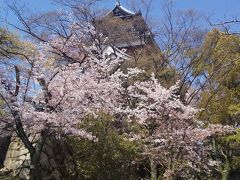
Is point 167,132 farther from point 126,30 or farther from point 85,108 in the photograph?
point 126,30

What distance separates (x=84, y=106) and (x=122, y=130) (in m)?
2.75

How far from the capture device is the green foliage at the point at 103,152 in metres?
11.8

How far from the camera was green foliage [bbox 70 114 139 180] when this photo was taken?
11836 mm

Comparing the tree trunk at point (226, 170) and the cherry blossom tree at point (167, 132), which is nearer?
the cherry blossom tree at point (167, 132)

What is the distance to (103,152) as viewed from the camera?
11.8 metres

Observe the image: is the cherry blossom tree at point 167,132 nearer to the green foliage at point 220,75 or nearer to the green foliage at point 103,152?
the green foliage at point 103,152

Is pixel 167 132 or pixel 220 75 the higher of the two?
pixel 220 75

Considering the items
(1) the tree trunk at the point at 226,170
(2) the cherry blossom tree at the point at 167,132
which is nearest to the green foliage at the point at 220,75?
(1) the tree trunk at the point at 226,170

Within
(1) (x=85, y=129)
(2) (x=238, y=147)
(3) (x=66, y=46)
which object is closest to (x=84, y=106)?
(1) (x=85, y=129)

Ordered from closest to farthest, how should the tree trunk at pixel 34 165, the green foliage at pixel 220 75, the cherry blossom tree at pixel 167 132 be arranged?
the tree trunk at pixel 34 165 → the cherry blossom tree at pixel 167 132 → the green foliage at pixel 220 75

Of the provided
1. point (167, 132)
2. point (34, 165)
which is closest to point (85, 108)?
point (34, 165)

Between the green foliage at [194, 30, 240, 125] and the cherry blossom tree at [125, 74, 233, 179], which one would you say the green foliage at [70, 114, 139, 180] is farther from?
the green foliage at [194, 30, 240, 125]

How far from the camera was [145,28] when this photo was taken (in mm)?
21578

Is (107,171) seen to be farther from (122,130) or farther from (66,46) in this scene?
(66,46)
